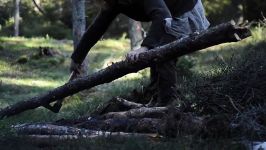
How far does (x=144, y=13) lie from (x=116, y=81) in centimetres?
825

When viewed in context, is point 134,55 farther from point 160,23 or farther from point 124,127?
point 124,127

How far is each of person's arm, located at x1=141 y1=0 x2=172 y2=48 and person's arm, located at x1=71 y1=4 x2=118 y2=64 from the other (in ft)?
1.87

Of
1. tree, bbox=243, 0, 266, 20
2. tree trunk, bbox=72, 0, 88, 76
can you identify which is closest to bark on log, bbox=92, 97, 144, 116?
tree trunk, bbox=72, 0, 88, 76

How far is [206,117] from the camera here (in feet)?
18.2

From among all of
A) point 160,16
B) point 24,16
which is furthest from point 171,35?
point 24,16

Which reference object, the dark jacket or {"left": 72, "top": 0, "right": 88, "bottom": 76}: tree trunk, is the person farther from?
{"left": 72, "top": 0, "right": 88, "bottom": 76}: tree trunk

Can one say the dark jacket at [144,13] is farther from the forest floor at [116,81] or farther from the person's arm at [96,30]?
the forest floor at [116,81]

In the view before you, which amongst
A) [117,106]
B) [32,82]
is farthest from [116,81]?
[117,106]

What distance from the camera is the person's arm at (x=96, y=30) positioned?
258 inches

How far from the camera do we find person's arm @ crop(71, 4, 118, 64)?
654cm

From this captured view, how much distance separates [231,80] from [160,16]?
3.55 feet

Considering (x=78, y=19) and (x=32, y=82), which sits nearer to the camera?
(x=78, y=19)

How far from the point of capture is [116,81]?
47.3 feet

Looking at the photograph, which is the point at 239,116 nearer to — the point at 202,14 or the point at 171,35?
the point at 171,35
